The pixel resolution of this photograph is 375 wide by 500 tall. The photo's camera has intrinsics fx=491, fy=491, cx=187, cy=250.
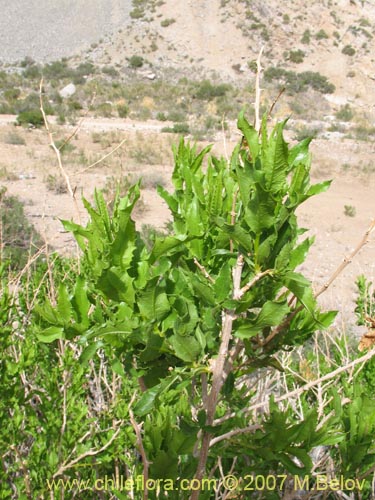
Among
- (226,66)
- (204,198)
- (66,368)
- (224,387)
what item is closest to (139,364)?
(224,387)

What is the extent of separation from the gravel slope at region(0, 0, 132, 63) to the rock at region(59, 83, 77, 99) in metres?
8.94

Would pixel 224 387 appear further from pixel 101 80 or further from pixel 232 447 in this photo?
pixel 101 80

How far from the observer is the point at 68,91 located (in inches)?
891

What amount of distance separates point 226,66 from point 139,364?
30.2m

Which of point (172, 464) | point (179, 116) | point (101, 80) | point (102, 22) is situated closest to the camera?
point (172, 464)

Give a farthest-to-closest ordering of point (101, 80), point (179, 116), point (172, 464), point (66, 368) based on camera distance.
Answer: point (101, 80) < point (179, 116) < point (66, 368) < point (172, 464)

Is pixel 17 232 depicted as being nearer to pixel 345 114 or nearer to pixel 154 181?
pixel 154 181

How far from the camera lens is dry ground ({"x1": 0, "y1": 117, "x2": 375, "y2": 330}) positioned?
797 centimetres

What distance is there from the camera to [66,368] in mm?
1532

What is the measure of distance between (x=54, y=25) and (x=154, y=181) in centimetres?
2795

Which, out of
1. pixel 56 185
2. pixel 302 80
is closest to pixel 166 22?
pixel 302 80

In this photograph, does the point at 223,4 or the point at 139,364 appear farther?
the point at 223,4

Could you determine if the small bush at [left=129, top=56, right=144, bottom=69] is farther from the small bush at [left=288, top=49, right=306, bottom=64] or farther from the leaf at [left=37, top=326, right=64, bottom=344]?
the leaf at [left=37, top=326, right=64, bottom=344]

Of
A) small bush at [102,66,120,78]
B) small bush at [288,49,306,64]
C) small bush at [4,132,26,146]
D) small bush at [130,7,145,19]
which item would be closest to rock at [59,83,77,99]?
small bush at [102,66,120,78]
